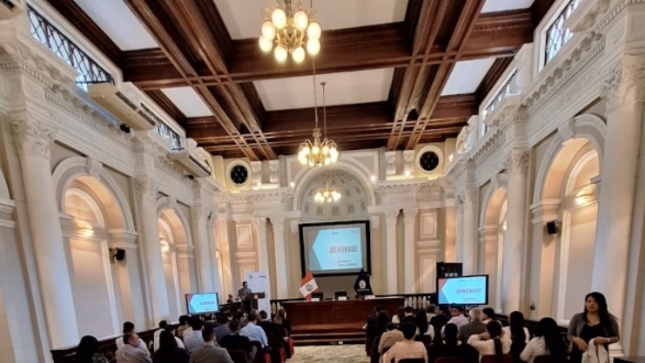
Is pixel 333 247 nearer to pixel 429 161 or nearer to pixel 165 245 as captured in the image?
pixel 429 161

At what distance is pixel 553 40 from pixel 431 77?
6.98ft

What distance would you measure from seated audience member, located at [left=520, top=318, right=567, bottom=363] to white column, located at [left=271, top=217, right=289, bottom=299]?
8840 mm

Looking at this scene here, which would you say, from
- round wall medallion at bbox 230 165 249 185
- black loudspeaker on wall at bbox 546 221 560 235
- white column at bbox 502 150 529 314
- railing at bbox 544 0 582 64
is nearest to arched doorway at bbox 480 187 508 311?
white column at bbox 502 150 529 314

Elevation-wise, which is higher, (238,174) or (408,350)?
(238,174)

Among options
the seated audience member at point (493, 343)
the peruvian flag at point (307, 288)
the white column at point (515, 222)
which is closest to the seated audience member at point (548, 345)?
the seated audience member at point (493, 343)

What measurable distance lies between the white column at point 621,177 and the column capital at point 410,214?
306 inches

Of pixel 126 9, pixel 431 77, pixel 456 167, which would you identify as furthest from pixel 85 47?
pixel 456 167

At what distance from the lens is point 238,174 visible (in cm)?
1227

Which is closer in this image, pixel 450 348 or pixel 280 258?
pixel 450 348

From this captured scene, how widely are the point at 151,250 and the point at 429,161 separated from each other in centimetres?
773

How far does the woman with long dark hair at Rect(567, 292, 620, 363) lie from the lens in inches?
125

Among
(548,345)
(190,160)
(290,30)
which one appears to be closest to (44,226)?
(290,30)

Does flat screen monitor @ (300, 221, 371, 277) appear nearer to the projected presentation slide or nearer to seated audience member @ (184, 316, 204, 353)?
the projected presentation slide

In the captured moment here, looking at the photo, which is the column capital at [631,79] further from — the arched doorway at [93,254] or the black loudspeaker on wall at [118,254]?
the black loudspeaker on wall at [118,254]
